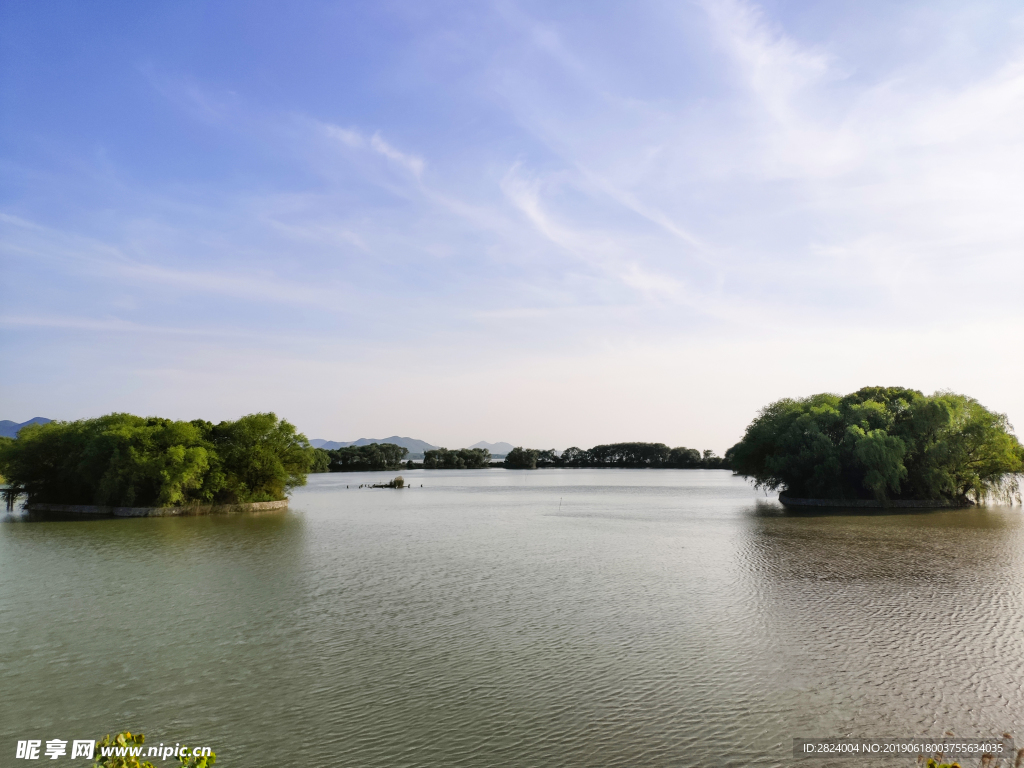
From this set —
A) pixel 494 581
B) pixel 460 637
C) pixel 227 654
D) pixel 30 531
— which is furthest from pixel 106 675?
pixel 30 531

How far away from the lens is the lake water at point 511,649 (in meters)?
9.34

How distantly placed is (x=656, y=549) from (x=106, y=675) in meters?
21.5

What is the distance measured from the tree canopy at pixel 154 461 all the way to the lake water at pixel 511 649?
1701 cm

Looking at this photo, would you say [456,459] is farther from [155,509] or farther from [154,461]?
[154,461]

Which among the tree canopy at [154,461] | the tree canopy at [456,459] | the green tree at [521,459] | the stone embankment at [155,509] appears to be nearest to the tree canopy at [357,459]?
the tree canopy at [456,459]

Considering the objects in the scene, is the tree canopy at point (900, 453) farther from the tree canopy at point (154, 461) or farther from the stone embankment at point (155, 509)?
the stone embankment at point (155, 509)

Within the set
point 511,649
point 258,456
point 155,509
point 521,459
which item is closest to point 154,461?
point 155,509

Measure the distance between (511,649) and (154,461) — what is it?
3998 cm

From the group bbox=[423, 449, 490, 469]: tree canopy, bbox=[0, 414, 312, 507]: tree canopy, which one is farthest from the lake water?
bbox=[423, 449, 490, 469]: tree canopy

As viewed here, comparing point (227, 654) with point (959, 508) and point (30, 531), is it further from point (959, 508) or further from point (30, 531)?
point (959, 508)

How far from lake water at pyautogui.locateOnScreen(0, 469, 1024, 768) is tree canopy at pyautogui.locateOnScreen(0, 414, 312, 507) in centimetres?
1701

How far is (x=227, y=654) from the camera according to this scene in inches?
510

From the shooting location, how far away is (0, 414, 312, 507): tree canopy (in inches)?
1763

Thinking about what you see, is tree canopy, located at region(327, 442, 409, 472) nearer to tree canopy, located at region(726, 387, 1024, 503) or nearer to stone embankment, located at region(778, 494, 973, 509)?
tree canopy, located at region(726, 387, 1024, 503)
